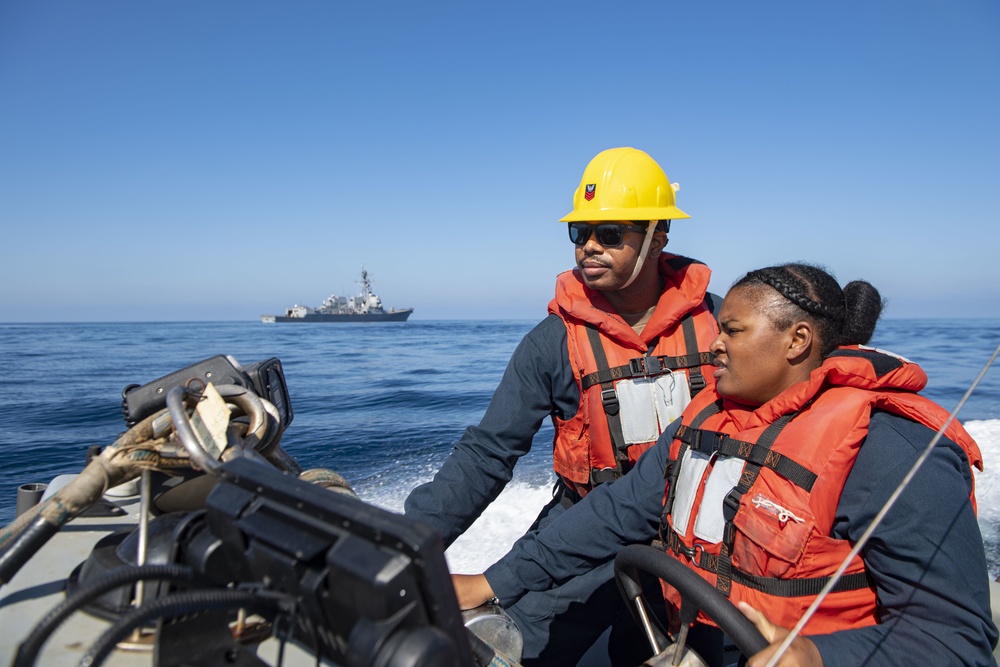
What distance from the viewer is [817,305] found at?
176 cm

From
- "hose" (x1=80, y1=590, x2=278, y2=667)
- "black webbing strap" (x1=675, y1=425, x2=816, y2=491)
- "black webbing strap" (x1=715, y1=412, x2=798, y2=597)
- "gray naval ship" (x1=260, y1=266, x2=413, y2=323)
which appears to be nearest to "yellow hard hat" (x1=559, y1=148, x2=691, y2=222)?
"black webbing strap" (x1=675, y1=425, x2=816, y2=491)

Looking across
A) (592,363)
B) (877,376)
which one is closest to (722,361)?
(877,376)

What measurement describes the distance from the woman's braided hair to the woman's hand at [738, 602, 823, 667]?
2.40 feet

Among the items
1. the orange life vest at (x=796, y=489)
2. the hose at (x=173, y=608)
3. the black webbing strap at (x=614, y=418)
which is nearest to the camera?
the hose at (x=173, y=608)

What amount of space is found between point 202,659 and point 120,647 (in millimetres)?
392

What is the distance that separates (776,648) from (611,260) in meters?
1.56

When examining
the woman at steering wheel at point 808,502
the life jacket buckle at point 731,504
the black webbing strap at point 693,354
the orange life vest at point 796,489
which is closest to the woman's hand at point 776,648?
the woman at steering wheel at point 808,502

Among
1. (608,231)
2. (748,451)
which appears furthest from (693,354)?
(748,451)

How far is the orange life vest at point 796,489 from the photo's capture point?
155cm

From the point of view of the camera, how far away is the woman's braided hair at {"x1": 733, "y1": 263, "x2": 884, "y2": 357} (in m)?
1.75

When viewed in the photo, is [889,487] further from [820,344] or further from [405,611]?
[405,611]

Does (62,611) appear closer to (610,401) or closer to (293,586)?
(293,586)

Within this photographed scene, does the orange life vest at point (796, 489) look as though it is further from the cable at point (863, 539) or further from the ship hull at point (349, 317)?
the ship hull at point (349, 317)

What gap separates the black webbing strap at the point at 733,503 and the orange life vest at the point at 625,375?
2.54 feet
